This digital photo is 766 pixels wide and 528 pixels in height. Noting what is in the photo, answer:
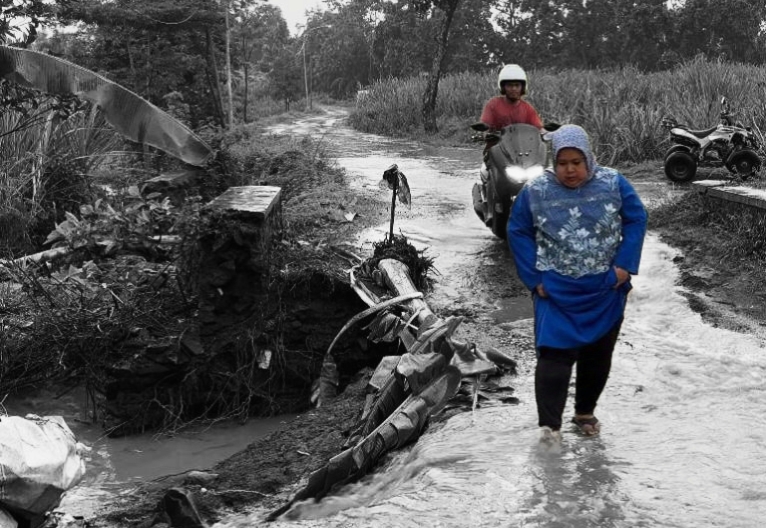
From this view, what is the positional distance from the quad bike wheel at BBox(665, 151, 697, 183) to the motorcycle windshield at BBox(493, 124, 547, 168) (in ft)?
17.0

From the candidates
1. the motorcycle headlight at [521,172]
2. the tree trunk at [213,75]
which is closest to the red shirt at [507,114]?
the motorcycle headlight at [521,172]

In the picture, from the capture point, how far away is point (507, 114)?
8508 mm

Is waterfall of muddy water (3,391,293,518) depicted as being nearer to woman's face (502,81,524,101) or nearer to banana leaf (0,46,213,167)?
banana leaf (0,46,213,167)

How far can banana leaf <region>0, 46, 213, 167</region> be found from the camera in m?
7.94

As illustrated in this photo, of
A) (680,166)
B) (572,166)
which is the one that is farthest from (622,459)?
(680,166)

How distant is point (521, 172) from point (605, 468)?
14.8 feet

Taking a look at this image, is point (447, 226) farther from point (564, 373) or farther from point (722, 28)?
point (722, 28)

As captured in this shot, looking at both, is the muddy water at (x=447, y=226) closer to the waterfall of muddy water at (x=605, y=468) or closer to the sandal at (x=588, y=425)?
the waterfall of muddy water at (x=605, y=468)

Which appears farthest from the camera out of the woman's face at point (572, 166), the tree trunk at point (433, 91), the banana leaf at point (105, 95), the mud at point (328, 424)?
the tree trunk at point (433, 91)

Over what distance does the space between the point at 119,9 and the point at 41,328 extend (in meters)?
Result: 14.6

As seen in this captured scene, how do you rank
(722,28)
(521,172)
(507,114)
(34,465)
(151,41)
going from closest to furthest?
1. (34,465)
2. (521,172)
3. (507,114)
4. (151,41)
5. (722,28)

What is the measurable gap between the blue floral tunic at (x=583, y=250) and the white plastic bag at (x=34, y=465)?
2.59 meters

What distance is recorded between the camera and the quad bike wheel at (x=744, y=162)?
11883mm

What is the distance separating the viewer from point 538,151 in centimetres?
826
